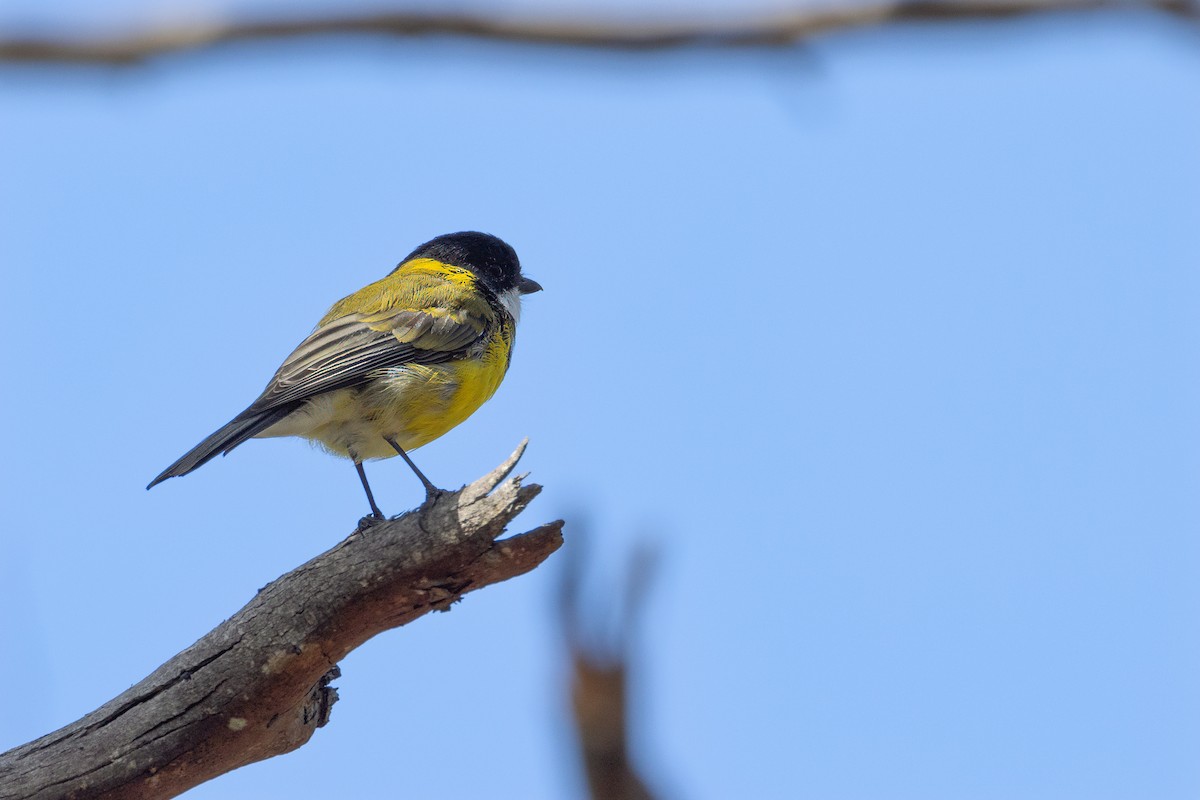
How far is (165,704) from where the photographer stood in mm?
5281

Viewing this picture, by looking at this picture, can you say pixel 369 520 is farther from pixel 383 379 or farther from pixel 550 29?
pixel 550 29

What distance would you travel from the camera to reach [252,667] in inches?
207

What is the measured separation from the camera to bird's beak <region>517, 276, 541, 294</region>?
9.22m

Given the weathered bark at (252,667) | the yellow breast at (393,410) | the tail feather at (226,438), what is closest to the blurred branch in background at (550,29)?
the weathered bark at (252,667)

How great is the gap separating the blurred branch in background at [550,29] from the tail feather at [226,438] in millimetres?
2332

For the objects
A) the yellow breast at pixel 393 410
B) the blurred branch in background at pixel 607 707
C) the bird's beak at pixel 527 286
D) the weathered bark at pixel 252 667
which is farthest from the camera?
the bird's beak at pixel 527 286

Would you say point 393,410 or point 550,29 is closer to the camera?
point 550,29

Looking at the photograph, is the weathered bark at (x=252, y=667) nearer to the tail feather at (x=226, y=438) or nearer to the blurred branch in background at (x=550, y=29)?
the tail feather at (x=226, y=438)

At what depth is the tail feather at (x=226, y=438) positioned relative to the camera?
20.8 feet

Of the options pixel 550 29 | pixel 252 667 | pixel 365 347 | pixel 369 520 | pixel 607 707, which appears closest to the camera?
pixel 607 707

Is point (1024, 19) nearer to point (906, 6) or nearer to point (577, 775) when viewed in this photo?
point (906, 6)

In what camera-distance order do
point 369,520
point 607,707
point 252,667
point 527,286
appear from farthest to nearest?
point 527,286 < point 369,520 < point 252,667 < point 607,707

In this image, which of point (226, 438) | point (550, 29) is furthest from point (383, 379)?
point (550, 29)

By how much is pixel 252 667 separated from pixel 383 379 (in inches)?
87.3
